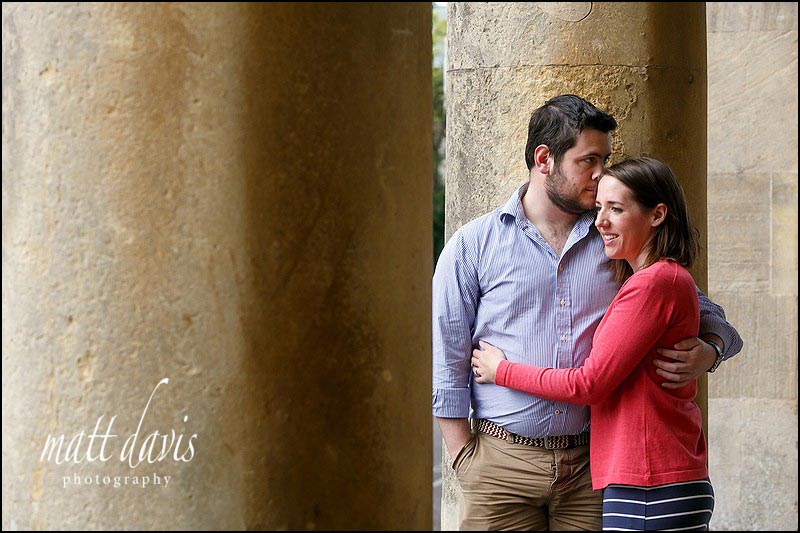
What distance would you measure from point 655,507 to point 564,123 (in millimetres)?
1084

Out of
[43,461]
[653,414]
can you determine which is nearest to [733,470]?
[653,414]

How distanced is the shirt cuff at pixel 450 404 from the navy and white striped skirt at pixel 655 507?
518 mm

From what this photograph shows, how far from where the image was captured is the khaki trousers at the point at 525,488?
3346 millimetres

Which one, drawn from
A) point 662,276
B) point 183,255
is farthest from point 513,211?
point 183,255

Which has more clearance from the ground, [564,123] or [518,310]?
A: [564,123]

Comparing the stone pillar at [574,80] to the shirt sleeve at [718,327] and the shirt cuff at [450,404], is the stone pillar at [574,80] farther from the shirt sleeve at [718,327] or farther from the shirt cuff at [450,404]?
the shirt cuff at [450,404]

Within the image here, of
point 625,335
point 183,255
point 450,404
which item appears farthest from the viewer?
point 450,404

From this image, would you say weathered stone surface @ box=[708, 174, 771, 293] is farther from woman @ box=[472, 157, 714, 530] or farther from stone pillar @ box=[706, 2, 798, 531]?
woman @ box=[472, 157, 714, 530]

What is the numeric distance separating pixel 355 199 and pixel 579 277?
139 centimetres

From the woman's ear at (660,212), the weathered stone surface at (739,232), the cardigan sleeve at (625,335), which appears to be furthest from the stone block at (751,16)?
the cardigan sleeve at (625,335)

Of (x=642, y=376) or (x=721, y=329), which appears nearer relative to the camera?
(x=642, y=376)

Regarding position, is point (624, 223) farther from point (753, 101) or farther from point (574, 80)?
point (753, 101)

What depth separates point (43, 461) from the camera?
2041 millimetres

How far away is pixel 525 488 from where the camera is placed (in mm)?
3367
